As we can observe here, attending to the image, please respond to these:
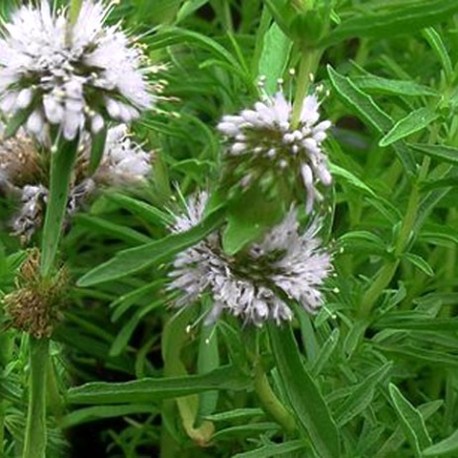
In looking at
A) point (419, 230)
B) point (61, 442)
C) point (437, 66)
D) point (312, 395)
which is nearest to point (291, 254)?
point (312, 395)

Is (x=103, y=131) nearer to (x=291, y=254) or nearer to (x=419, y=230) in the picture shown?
(x=291, y=254)

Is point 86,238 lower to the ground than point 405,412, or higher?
higher

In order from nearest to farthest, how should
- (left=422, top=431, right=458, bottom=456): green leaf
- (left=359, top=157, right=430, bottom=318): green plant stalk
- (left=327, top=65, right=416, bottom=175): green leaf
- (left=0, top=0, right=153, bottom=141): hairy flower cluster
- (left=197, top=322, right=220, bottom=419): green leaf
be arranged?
(left=0, top=0, right=153, bottom=141): hairy flower cluster → (left=422, top=431, right=458, bottom=456): green leaf → (left=327, top=65, right=416, bottom=175): green leaf → (left=359, top=157, right=430, bottom=318): green plant stalk → (left=197, top=322, right=220, bottom=419): green leaf

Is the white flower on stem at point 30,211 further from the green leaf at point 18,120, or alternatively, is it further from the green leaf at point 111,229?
the green leaf at point 111,229

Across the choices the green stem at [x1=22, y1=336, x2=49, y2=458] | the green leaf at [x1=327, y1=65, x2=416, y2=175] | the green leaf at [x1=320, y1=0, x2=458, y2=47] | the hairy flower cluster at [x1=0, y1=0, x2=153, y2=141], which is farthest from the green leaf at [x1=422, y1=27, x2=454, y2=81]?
the green stem at [x1=22, y1=336, x2=49, y2=458]

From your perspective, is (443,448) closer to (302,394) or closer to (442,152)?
(302,394)

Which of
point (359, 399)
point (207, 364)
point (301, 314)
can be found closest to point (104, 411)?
point (207, 364)

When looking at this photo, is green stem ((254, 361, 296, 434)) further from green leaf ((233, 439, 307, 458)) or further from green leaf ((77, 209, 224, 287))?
green leaf ((77, 209, 224, 287))

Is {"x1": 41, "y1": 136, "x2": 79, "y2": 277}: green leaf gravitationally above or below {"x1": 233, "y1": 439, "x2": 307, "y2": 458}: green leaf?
above
